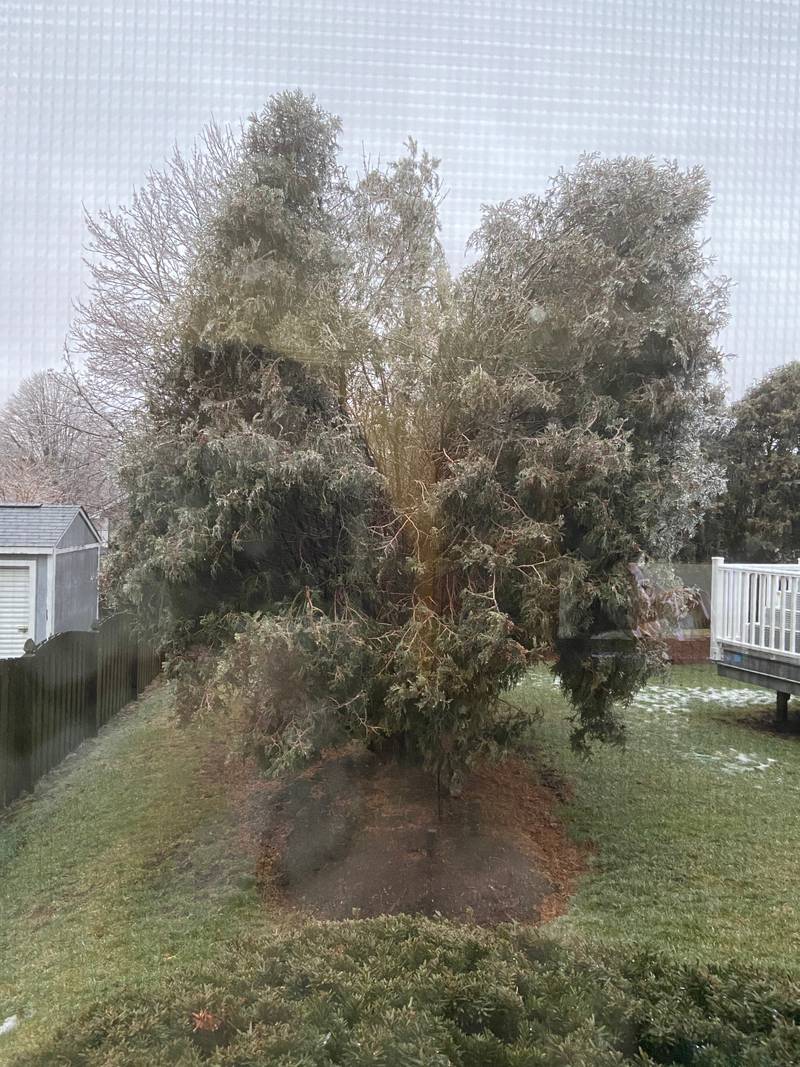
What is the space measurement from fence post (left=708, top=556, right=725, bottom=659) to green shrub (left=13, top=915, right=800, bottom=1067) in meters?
3.44

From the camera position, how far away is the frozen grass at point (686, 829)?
2104mm

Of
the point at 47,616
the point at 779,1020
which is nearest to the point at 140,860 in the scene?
the point at 779,1020

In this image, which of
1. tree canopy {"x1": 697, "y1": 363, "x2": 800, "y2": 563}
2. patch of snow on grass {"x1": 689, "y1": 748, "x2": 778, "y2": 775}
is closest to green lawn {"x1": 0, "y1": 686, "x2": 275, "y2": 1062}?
patch of snow on grass {"x1": 689, "y1": 748, "x2": 778, "y2": 775}

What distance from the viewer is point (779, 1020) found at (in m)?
1.10

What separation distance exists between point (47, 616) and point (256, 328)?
4.15 meters

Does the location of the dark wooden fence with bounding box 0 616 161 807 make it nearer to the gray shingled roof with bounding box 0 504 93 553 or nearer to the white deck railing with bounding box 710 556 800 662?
the gray shingled roof with bounding box 0 504 93 553

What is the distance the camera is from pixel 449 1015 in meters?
1.16

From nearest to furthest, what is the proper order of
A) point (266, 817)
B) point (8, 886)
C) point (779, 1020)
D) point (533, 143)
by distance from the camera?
point (779, 1020) → point (533, 143) → point (8, 886) → point (266, 817)

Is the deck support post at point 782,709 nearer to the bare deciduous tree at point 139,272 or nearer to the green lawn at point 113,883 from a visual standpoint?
the green lawn at point 113,883

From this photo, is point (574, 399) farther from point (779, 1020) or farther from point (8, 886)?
point (8, 886)

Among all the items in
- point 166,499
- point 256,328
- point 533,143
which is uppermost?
point 533,143

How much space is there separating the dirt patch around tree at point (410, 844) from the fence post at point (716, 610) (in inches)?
65.8

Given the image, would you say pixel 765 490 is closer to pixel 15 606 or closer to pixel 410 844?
pixel 410 844

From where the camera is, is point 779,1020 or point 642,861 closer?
point 779,1020
